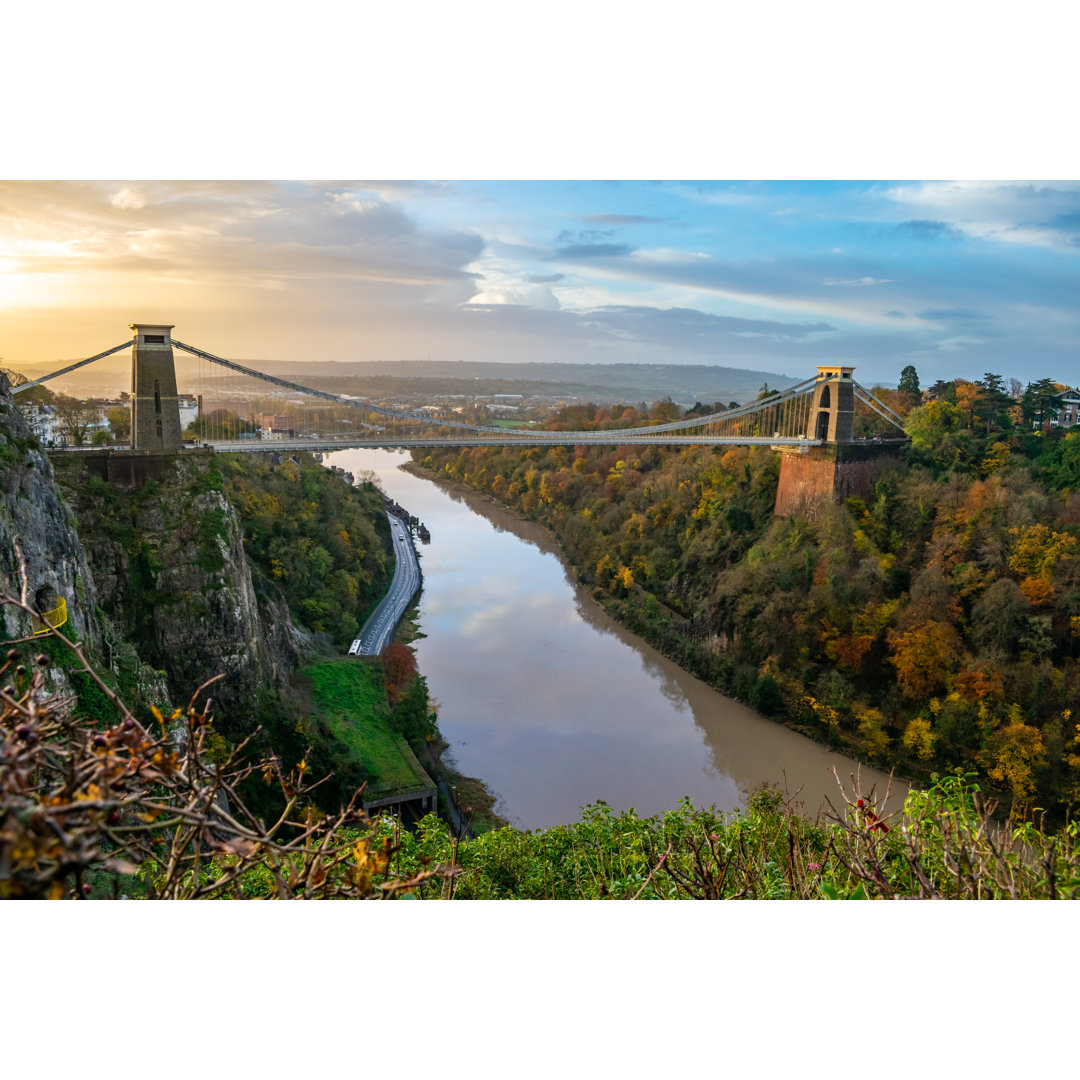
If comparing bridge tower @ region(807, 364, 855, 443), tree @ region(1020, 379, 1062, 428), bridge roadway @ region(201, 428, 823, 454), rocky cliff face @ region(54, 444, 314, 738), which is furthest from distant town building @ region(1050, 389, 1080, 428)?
rocky cliff face @ region(54, 444, 314, 738)

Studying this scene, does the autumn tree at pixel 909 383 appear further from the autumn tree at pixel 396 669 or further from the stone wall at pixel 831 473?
the autumn tree at pixel 396 669

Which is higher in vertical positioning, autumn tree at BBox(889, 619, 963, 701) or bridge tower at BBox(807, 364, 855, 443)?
bridge tower at BBox(807, 364, 855, 443)

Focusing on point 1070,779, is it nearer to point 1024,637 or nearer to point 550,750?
point 1024,637

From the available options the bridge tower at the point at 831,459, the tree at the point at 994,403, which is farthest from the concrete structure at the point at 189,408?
the tree at the point at 994,403

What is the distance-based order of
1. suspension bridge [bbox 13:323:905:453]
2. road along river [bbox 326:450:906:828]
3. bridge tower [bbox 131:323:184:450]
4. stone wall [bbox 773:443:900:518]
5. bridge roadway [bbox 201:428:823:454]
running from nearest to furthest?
bridge tower [bbox 131:323:184:450] < suspension bridge [bbox 13:323:905:453] < road along river [bbox 326:450:906:828] < bridge roadway [bbox 201:428:823:454] < stone wall [bbox 773:443:900:518]

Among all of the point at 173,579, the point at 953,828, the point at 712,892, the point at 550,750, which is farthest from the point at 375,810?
the point at 953,828

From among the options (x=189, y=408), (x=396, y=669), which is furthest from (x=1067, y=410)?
(x=189, y=408)

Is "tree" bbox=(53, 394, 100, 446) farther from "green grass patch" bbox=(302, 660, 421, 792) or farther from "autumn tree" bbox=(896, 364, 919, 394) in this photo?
"autumn tree" bbox=(896, 364, 919, 394)

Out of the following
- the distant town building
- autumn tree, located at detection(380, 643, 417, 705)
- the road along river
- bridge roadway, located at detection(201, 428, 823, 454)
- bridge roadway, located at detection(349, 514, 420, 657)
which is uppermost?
the distant town building
